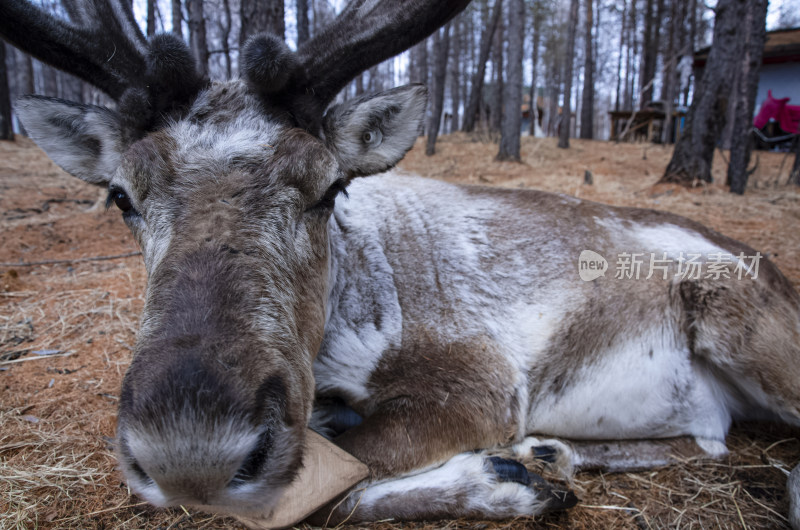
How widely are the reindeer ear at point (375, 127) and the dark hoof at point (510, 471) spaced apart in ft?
5.87

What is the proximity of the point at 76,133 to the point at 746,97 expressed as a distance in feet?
39.3

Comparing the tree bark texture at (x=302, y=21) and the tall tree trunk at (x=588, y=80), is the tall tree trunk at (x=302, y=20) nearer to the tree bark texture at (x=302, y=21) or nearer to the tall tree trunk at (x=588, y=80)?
the tree bark texture at (x=302, y=21)

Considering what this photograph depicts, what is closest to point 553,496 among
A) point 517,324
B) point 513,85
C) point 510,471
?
point 510,471

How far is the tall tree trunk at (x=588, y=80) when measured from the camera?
2183cm

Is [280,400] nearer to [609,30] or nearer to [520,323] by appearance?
[520,323]

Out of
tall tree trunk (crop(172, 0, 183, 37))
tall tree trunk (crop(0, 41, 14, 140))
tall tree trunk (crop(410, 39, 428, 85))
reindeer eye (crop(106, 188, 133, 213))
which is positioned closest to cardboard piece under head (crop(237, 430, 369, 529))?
reindeer eye (crop(106, 188, 133, 213))

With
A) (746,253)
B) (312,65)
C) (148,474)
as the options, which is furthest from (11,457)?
(746,253)

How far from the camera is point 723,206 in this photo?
335 inches

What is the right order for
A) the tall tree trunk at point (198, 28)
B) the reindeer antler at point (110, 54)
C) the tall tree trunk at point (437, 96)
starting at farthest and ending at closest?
the tall tree trunk at point (437, 96) < the tall tree trunk at point (198, 28) < the reindeer antler at point (110, 54)

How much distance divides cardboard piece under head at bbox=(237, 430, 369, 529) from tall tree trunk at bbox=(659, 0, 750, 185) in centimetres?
994

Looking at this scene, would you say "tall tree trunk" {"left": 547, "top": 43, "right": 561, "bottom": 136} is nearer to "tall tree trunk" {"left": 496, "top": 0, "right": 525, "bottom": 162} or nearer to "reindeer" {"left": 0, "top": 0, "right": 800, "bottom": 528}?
"tall tree trunk" {"left": 496, "top": 0, "right": 525, "bottom": 162}

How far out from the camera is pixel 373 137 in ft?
9.25

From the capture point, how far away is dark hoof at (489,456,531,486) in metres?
2.68

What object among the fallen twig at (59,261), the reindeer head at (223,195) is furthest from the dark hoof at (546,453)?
the fallen twig at (59,261)
